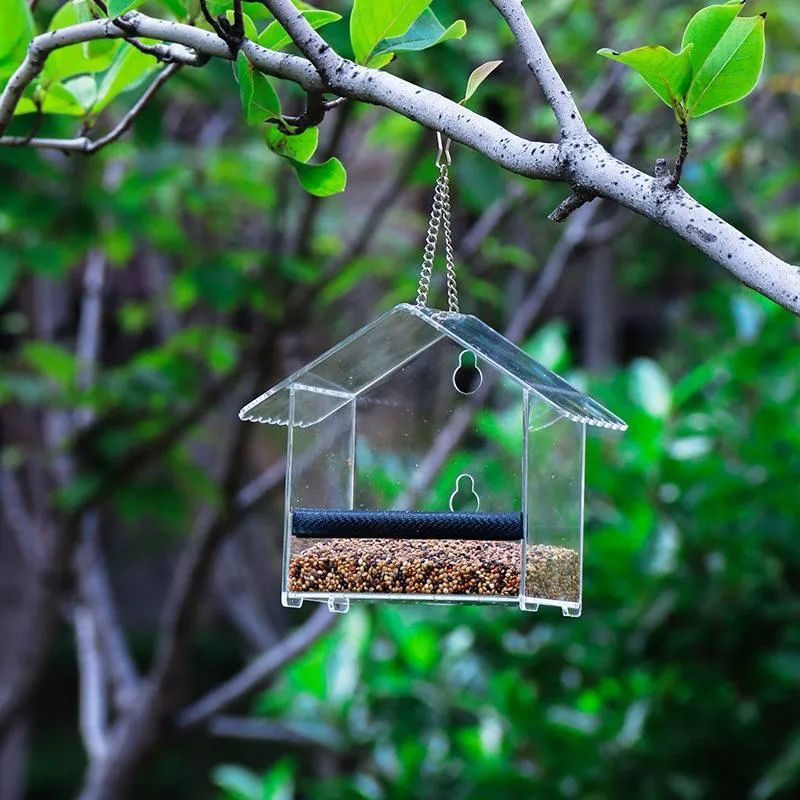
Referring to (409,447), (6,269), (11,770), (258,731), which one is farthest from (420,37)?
(11,770)

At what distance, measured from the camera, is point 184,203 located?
454 cm

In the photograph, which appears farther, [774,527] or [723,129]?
[723,129]

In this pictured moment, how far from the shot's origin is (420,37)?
4.98 ft

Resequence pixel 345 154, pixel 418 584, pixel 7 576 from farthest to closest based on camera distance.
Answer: pixel 7 576
pixel 345 154
pixel 418 584

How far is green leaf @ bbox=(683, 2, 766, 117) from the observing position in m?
1.24

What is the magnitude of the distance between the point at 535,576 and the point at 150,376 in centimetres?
243

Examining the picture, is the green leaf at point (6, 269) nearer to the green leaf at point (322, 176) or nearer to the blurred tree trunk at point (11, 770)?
the green leaf at point (322, 176)

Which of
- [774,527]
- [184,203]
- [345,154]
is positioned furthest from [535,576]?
[345,154]

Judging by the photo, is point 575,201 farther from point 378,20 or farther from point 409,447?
point 409,447

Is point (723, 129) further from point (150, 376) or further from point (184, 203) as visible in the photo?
point (150, 376)

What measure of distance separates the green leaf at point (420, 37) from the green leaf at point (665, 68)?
0.27 meters

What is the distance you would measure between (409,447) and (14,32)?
1125 millimetres

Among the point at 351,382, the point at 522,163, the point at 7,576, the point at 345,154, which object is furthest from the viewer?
the point at 7,576

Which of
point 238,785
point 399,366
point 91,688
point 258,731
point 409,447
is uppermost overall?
point 399,366
